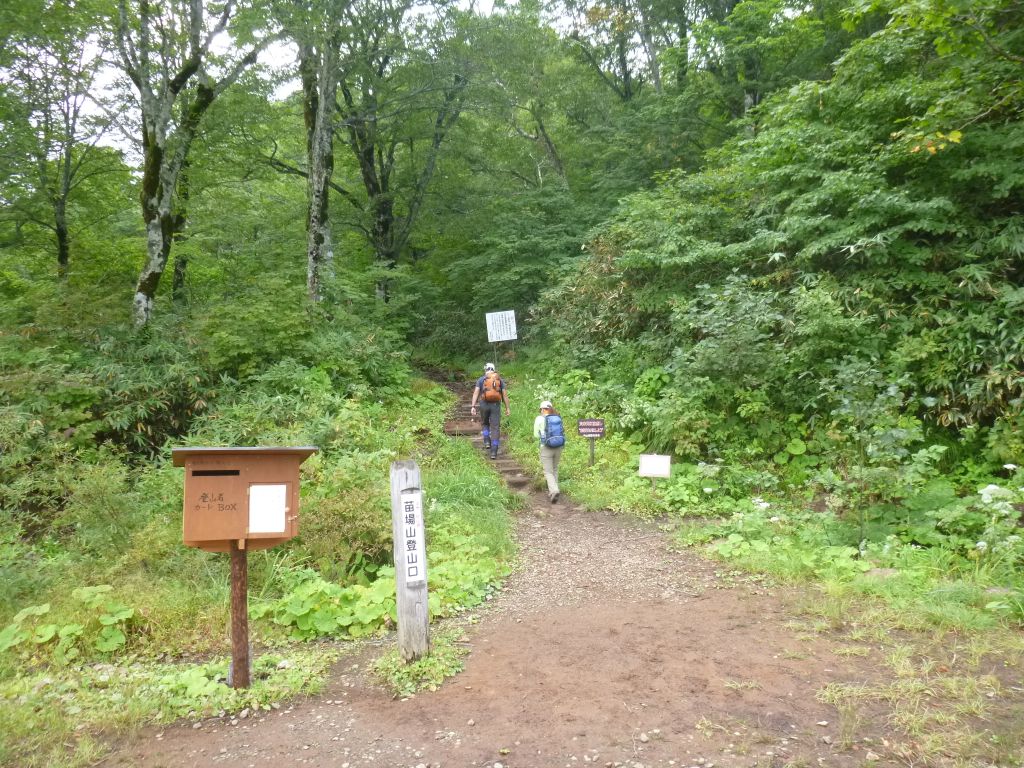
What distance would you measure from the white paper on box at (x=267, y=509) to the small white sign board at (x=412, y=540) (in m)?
0.84

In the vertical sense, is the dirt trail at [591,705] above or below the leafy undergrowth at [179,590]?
below

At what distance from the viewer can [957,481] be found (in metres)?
7.71

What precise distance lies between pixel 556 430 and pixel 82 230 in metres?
13.0

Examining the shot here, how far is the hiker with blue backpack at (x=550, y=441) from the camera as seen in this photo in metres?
8.98

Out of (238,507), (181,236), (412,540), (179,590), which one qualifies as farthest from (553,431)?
(181,236)

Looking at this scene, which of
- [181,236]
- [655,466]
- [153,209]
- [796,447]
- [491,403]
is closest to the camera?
[655,466]

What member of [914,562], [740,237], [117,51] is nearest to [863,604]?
[914,562]

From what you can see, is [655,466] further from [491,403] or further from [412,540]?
[412,540]

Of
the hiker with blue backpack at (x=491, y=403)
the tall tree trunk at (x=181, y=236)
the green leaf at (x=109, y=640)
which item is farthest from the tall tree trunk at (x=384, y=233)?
the green leaf at (x=109, y=640)

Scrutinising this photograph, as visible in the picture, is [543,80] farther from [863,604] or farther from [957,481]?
[863,604]

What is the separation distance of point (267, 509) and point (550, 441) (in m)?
5.31

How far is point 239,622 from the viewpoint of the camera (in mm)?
4160

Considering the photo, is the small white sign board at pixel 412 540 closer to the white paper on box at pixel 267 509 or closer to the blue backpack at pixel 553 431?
the white paper on box at pixel 267 509

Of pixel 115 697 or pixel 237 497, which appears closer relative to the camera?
pixel 115 697
